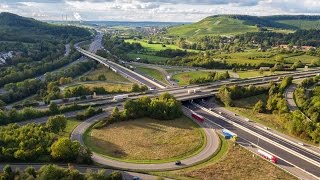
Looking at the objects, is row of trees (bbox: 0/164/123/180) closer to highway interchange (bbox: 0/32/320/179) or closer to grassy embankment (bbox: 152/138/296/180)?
highway interchange (bbox: 0/32/320/179)

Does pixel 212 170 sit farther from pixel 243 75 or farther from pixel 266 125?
pixel 243 75

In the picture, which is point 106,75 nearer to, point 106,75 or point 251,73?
point 106,75

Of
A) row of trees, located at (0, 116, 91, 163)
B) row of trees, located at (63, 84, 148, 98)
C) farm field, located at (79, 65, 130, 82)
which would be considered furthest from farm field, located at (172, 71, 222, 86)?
row of trees, located at (0, 116, 91, 163)

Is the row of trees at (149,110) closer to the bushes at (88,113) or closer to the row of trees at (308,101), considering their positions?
the bushes at (88,113)

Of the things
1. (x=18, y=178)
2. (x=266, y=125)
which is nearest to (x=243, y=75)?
(x=266, y=125)

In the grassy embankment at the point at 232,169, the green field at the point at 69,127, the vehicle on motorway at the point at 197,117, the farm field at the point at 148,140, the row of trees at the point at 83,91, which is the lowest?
the grassy embankment at the point at 232,169

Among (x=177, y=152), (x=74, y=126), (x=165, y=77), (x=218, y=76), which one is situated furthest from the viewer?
Result: (x=165, y=77)

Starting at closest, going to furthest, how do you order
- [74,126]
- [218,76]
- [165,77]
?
1. [74,126]
2. [218,76]
3. [165,77]

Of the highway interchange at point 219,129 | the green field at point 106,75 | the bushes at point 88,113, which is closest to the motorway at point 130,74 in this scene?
the highway interchange at point 219,129
